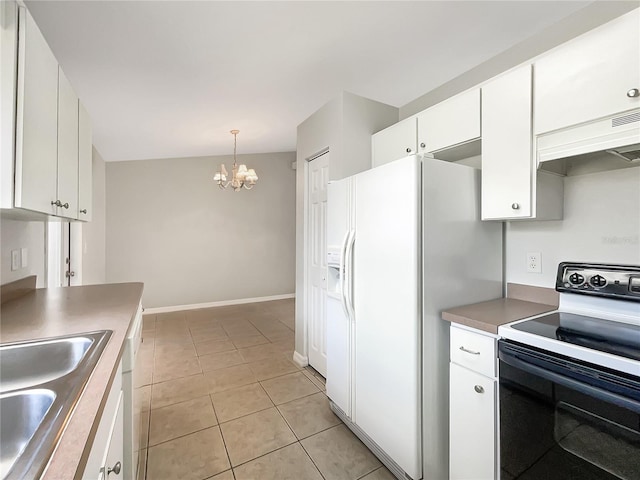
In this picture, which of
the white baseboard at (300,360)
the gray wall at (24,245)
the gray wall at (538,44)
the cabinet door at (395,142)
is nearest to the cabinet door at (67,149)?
the gray wall at (24,245)

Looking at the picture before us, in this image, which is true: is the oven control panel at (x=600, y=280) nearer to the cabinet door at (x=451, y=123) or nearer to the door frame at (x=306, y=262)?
the cabinet door at (x=451, y=123)

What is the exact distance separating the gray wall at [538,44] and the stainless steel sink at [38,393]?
2705 millimetres

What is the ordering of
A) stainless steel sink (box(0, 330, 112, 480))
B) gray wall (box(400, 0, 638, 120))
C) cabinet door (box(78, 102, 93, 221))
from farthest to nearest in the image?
cabinet door (box(78, 102, 93, 221)) < gray wall (box(400, 0, 638, 120)) < stainless steel sink (box(0, 330, 112, 480))

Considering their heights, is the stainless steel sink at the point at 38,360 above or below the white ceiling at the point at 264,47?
below

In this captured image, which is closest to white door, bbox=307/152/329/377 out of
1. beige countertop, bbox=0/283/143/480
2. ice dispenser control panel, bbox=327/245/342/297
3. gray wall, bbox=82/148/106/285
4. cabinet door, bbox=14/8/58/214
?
ice dispenser control panel, bbox=327/245/342/297

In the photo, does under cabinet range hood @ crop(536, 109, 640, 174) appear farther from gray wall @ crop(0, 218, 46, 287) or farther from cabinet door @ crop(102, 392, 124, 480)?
gray wall @ crop(0, 218, 46, 287)

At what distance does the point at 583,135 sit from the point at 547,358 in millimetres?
961

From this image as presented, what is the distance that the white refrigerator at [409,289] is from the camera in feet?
4.91

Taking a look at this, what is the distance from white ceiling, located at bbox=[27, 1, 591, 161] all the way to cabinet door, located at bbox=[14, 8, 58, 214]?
552mm

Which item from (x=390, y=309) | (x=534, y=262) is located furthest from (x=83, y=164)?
(x=534, y=262)

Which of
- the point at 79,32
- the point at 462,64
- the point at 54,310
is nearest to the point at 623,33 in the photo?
the point at 462,64

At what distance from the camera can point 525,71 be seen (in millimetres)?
1452

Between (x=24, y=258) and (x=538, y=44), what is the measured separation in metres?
3.49

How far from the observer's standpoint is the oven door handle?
926 millimetres
